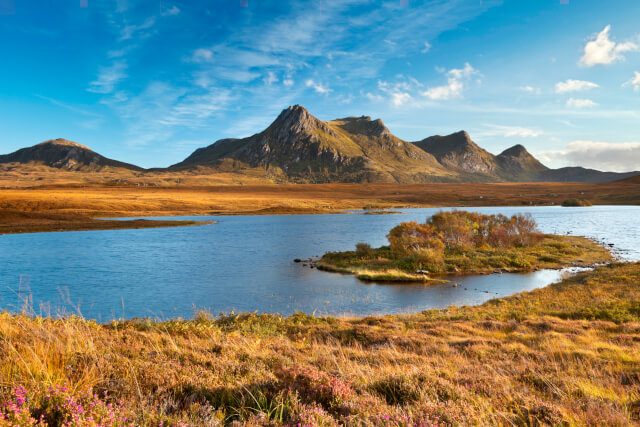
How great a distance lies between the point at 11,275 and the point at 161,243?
24.8 meters

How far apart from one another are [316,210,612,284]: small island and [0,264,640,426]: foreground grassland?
2539cm

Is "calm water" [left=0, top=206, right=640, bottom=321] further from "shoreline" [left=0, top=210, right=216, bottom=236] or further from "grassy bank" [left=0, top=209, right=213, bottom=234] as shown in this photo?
"grassy bank" [left=0, top=209, right=213, bottom=234]

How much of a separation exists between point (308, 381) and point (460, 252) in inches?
1706

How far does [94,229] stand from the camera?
77.5m

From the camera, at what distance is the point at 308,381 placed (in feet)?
20.0

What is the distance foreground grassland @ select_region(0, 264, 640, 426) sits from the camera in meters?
4.79

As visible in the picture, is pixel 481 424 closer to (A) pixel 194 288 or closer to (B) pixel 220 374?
(B) pixel 220 374

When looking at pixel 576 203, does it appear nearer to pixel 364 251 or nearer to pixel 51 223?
pixel 364 251

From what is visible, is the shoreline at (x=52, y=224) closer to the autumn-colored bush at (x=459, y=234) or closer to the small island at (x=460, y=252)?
the small island at (x=460, y=252)

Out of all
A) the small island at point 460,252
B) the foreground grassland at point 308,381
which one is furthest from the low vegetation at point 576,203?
the foreground grassland at point 308,381

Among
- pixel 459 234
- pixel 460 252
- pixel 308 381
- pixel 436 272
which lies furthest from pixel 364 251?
pixel 308 381

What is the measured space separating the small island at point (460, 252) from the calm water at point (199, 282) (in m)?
2.82

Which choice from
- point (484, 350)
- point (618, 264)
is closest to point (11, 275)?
point (484, 350)

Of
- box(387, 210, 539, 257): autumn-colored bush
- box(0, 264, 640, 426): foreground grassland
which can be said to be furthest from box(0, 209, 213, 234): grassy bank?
box(0, 264, 640, 426): foreground grassland
